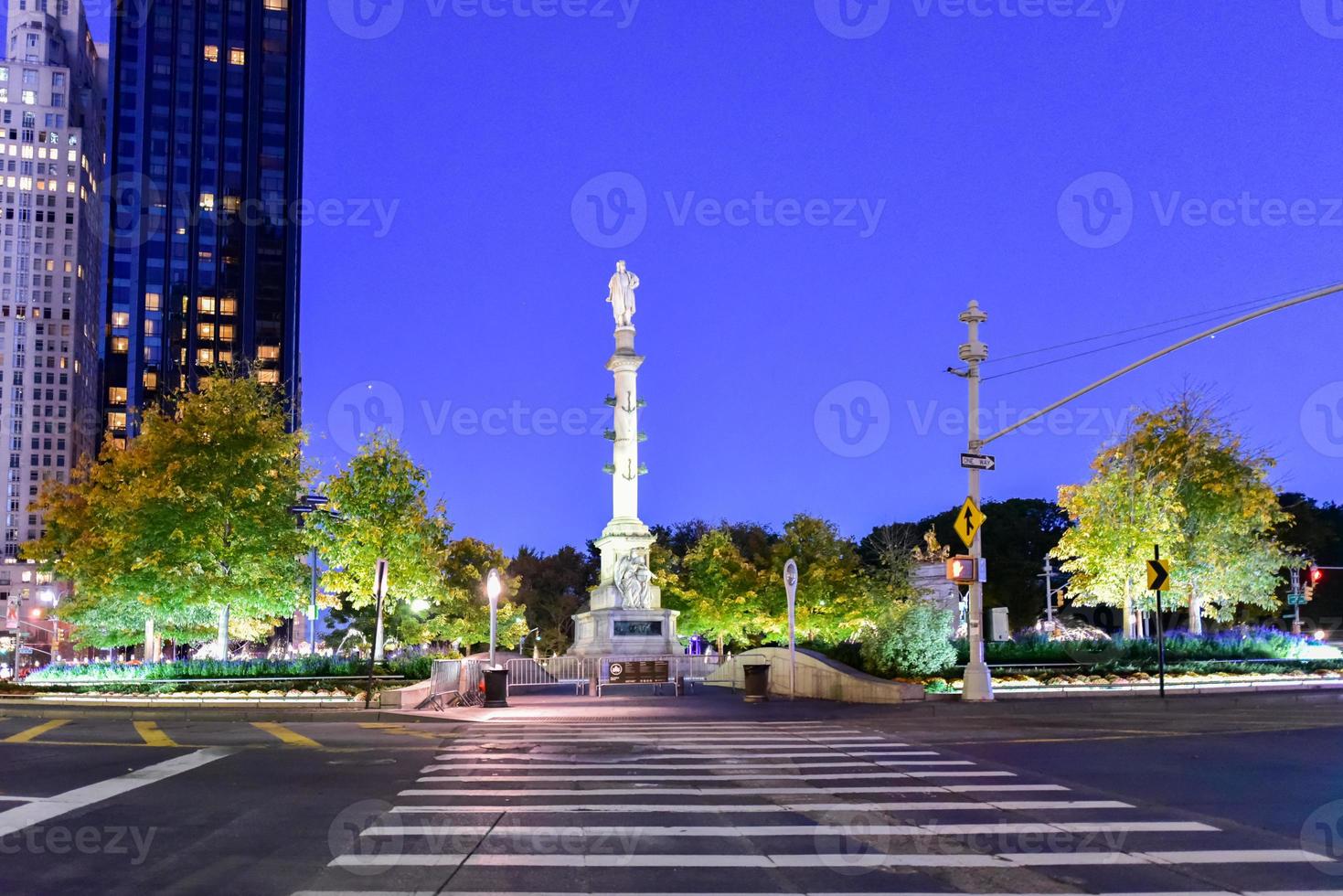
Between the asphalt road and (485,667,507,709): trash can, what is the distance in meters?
5.97

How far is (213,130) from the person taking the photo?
5477 inches

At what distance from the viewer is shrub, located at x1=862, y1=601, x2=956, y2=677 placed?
27328mm

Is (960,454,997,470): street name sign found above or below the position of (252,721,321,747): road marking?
above

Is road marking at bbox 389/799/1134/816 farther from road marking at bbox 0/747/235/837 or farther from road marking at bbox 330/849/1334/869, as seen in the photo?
road marking at bbox 0/747/235/837

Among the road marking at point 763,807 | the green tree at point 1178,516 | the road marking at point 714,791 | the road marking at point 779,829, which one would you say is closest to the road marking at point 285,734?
the road marking at point 714,791

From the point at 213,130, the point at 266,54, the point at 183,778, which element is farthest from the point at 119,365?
the point at 183,778

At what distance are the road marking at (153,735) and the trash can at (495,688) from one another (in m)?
7.19

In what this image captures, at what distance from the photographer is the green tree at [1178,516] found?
38094 mm

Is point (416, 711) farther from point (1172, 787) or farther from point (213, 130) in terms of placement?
point (213, 130)

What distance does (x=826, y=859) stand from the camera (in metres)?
9.37

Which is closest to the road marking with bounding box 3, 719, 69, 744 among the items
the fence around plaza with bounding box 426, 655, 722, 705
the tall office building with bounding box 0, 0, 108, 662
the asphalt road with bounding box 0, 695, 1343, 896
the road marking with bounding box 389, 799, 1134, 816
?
the asphalt road with bounding box 0, 695, 1343, 896

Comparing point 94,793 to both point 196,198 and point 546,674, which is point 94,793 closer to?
point 546,674

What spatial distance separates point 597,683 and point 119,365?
122 meters

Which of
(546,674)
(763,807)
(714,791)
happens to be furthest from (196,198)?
(763,807)
